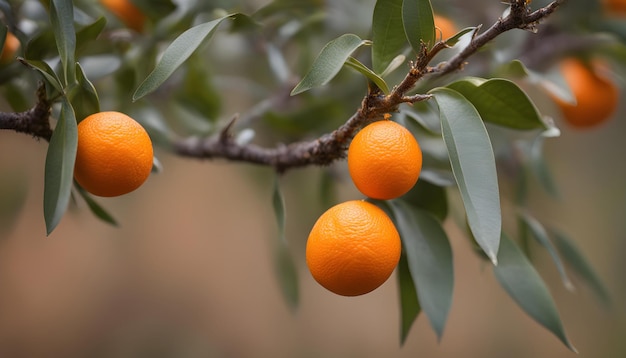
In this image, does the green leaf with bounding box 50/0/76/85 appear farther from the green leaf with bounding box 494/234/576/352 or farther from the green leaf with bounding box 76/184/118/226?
the green leaf with bounding box 494/234/576/352

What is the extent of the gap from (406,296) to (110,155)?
0.29 metres

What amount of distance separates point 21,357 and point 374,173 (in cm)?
112

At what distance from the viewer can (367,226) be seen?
15.1 inches

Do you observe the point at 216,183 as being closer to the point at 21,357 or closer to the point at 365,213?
the point at 21,357

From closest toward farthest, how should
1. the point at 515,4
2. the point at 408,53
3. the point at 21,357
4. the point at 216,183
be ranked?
the point at 515,4, the point at 408,53, the point at 21,357, the point at 216,183

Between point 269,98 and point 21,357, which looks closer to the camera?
point 269,98

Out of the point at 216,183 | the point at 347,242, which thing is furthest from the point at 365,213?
the point at 216,183

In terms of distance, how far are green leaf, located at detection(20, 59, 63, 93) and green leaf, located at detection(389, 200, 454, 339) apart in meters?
0.29

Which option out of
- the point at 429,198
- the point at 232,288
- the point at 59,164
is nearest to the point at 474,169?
the point at 429,198

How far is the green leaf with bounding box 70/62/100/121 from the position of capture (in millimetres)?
418

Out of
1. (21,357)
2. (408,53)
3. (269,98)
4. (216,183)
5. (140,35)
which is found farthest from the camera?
(216,183)

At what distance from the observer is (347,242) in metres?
0.37

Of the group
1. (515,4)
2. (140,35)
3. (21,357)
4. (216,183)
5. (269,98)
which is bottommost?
(21,357)

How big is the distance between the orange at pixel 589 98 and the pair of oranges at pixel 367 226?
428 mm
